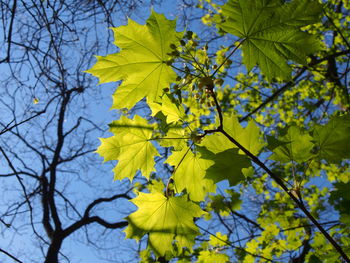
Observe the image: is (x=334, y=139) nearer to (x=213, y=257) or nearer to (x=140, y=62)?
(x=140, y=62)

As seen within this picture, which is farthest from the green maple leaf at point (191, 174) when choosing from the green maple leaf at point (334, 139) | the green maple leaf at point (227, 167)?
the green maple leaf at point (334, 139)

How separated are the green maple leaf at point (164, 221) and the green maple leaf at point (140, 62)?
2.05 feet

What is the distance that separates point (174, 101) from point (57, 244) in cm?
677

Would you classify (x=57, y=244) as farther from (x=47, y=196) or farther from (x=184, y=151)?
(x=184, y=151)

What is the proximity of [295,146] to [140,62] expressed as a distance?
95 cm

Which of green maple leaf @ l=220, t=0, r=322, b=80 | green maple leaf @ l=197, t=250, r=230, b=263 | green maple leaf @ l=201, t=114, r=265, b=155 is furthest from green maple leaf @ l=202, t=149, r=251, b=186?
green maple leaf @ l=197, t=250, r=230, b=263

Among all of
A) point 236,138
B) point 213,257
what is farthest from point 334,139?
point 213,257

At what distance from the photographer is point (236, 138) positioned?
1638 mm

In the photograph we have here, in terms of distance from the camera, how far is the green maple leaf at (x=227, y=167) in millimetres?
1404

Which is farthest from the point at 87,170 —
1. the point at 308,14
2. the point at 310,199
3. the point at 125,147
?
the point at 308,14

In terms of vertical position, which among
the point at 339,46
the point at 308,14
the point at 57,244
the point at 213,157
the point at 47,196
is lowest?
the point at 213,157

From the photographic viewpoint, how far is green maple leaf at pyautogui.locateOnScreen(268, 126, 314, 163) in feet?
5.03

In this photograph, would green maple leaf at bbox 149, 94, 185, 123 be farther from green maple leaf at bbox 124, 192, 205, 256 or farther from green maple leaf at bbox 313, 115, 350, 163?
green maple leaf at bbox 313, 115, 350, 163

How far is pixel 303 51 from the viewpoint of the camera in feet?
4.56
